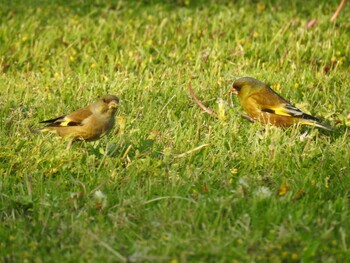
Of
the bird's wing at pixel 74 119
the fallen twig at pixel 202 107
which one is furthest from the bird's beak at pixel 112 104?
the fallen twig at pixel 202 107

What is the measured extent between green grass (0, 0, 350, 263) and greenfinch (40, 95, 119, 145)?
0.37 feet

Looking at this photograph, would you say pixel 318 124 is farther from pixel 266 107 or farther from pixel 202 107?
pixel 202 107

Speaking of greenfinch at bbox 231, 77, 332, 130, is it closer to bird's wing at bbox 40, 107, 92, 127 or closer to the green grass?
the green grass

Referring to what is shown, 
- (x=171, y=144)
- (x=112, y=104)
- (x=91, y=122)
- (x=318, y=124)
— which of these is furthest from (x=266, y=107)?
(x=91, y=122)

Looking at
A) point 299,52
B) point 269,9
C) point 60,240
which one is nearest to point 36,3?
point 269,9

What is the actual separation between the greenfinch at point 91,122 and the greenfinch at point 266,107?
4.22ft

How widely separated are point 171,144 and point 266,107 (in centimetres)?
93

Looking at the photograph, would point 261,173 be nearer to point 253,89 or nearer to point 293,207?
point 293,207

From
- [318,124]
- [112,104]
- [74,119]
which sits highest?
[112,104]

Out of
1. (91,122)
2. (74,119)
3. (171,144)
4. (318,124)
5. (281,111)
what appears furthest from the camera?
(281,111)

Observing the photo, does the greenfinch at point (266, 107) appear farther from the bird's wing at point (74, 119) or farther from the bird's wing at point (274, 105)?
the bird's wing at point (74, 119)

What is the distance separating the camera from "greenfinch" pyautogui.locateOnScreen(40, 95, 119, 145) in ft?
19.9

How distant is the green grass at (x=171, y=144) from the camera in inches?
185

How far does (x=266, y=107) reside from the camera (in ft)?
22.4
